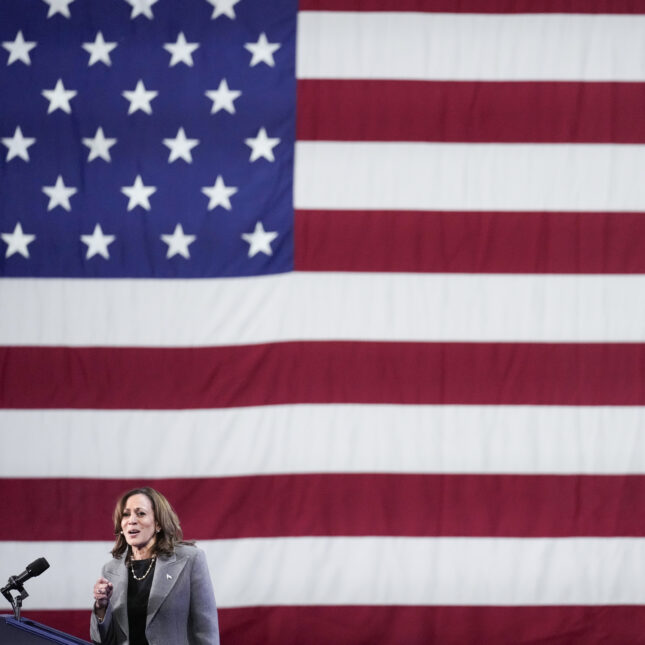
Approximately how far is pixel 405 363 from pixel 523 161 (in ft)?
3.57

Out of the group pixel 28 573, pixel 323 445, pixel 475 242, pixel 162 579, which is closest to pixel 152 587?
pixel 162 579

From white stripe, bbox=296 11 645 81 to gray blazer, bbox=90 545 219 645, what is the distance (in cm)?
236

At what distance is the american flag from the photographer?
13.9ft

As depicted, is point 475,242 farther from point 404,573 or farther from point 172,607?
point 172,607

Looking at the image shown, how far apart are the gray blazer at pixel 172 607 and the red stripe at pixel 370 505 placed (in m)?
1.03

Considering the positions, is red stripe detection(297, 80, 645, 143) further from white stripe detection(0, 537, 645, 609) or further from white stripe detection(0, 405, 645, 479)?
white stripe detection(0, 537, 645, 609)

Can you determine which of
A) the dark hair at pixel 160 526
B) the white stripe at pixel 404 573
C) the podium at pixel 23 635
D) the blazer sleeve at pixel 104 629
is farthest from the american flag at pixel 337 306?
the podium at pixel 23 635

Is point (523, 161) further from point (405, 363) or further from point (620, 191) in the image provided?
point (405, 363)

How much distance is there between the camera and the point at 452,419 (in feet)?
14.0

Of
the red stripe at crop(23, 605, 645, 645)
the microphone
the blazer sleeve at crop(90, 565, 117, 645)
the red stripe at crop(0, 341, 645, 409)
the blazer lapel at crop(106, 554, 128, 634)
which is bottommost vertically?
Answer: the red stripe at crop(23, 605, 645, 645)

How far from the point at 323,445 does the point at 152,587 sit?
50.9 inches

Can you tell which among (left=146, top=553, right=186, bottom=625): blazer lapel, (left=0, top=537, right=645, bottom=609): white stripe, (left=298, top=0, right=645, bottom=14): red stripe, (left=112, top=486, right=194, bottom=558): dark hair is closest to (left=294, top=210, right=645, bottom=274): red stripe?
(left=298, top=0, right=645, bottom=14): red stripe

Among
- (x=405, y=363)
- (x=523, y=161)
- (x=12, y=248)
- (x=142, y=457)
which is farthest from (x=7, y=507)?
(x=523, y=161)

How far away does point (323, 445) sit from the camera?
4.25m
